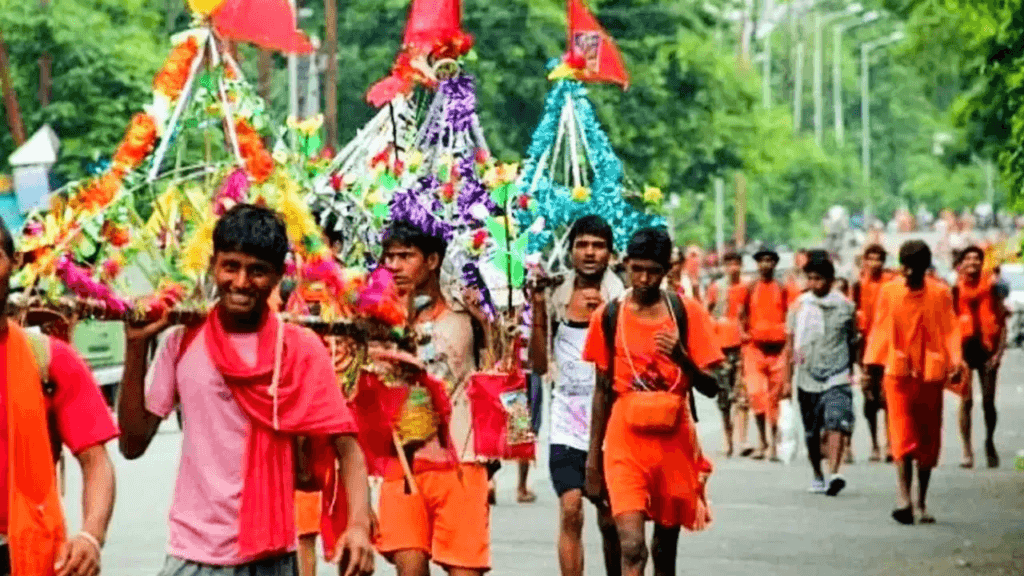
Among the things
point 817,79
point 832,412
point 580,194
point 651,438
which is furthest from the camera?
point 817,79

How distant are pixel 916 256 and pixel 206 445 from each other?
10.7 m

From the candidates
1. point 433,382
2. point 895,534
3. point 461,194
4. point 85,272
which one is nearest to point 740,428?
point 895,534

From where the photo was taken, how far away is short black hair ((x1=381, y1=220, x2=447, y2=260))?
11.6m

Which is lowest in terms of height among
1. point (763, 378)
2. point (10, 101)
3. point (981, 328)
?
point (763, 378)

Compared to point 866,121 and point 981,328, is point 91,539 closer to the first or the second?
point 981,328

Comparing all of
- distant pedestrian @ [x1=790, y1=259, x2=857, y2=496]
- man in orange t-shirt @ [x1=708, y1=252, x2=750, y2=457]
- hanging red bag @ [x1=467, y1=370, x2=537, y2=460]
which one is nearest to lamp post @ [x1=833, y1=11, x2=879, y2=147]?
man in orange t-shirt @ [x1=708, y1=252, x2=750, y2=457]

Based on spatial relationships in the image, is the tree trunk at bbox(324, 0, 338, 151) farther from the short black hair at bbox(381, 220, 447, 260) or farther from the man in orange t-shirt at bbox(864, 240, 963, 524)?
the short black hair at bbox(381, 220, 447, 260)

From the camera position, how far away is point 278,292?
1252 centimetres

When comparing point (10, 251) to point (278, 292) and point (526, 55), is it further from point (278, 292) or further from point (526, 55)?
point (526, 55)

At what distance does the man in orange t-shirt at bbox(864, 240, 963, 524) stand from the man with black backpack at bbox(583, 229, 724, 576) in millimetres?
6101

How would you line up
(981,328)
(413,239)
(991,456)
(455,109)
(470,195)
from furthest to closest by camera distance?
1. (981,328)
2. (991,456)
3. (455,109)
4. (470,195)
5. (413,239)

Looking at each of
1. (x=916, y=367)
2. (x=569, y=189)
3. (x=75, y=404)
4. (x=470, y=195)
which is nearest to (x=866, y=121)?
(x=916, y=367)

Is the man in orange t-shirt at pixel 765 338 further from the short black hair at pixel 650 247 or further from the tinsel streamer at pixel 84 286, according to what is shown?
the tinsel streamer at pixel 84 286

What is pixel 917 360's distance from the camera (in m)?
18.7
